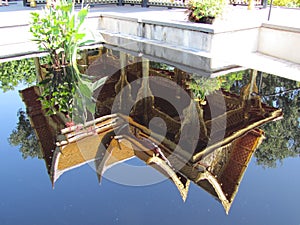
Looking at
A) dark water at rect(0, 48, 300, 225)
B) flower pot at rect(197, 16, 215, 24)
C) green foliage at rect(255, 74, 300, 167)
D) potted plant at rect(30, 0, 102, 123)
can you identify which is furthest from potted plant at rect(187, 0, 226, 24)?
dark water at rect(0, 48, 300, 225)

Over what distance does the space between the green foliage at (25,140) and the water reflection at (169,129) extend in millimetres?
63

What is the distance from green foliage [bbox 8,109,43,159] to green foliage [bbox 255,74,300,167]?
211cm

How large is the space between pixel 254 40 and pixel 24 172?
4846 mm

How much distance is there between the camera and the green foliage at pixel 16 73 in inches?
188

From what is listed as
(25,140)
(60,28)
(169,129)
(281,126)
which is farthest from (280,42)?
(25,140)

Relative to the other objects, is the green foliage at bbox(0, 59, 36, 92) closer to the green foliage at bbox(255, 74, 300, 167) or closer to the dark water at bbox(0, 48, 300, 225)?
the dark water at bbox(0, 48, 300, 225)

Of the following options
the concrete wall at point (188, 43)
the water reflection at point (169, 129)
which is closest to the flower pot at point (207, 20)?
the concrete wall at point (188, 43)

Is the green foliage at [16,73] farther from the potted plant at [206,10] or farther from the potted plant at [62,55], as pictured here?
the potted plant at [206,10]

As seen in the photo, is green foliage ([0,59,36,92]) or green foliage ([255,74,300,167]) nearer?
green foliage ([255,74,300,167])

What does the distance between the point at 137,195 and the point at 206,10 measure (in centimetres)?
446

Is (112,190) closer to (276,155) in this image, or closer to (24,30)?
(276,155)

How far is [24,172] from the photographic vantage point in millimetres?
2637

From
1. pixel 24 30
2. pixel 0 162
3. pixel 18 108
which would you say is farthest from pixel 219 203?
pixel 24 30

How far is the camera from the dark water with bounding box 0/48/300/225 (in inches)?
82.9
